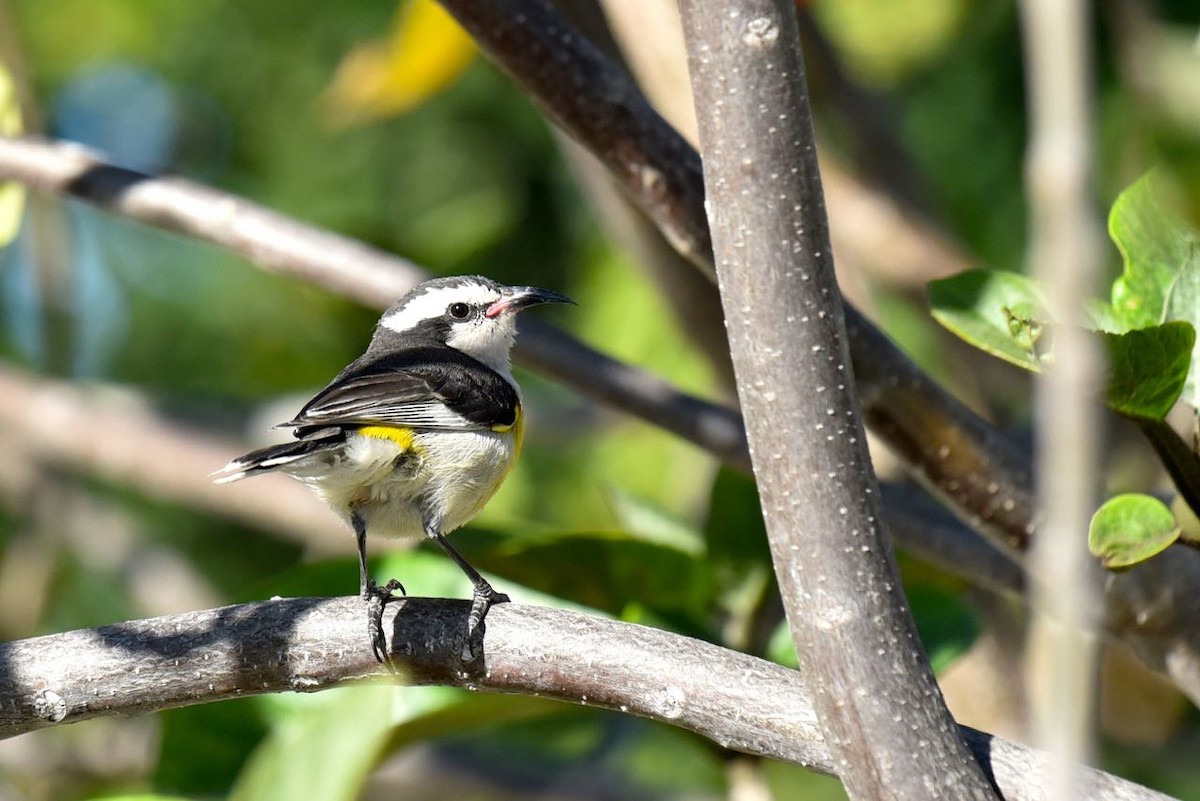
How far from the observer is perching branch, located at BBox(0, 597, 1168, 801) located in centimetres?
165

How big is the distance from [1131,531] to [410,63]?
241 cm

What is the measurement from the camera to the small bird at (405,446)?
8.48 feet

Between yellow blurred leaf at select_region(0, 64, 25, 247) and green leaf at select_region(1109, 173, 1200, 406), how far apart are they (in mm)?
2037

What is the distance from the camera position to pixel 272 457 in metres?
2.46

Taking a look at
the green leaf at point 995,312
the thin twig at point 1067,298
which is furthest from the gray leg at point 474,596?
the thin twig at point 1067,298

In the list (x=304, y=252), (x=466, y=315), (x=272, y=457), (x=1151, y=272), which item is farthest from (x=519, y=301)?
(x=1151, y=272)

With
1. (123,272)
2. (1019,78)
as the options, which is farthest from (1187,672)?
(123,272)

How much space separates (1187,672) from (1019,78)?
2.91 metres

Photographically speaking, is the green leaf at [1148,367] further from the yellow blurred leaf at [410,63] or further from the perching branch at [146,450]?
the perching branch at [146,450]

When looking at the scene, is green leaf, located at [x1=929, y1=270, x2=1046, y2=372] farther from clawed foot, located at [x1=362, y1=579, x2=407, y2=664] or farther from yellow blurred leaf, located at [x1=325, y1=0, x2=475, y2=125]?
yellow blurred leaf, located at [x1=325, y1=0, x2=475, y2=125]

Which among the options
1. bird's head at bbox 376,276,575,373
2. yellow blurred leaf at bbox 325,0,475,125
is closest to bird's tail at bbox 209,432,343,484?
bird's head at bbox 376,276,575,373

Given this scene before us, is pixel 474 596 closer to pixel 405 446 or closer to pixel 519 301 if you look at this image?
pixel 405 446

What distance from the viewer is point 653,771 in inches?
209

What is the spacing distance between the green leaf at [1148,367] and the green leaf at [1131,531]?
0.16 m
